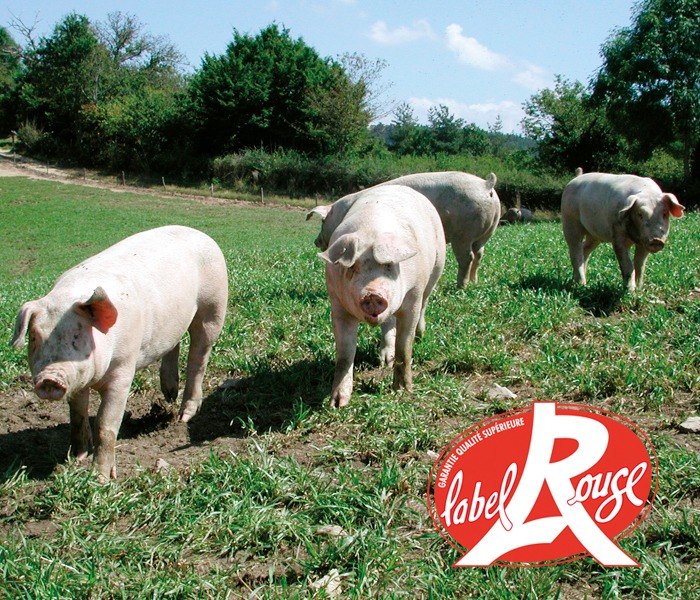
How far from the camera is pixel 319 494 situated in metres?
3.46

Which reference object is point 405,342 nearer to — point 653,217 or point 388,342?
point 388,342

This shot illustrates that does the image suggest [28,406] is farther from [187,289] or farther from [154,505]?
[154,505]

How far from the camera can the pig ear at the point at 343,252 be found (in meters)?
4.37

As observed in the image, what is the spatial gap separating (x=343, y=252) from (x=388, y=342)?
1.58 meters

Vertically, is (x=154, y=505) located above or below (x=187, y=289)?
below

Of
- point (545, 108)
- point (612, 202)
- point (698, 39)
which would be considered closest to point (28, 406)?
point (612, 202)

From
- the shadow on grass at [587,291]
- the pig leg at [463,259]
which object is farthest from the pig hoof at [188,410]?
the pig leg at [463,259]

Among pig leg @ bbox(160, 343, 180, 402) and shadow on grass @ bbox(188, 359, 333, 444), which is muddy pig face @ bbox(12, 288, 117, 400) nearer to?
shadow on grass @ bbox(188, 359, 333, 444)

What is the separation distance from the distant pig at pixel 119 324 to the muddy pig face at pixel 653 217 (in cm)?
455

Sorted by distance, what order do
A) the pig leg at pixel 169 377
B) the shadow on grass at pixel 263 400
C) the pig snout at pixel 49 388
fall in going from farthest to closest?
the pig leg at pixel 169 377 → the shadow on grass at pixel 263 400 → the pig snout at pixel 49 388

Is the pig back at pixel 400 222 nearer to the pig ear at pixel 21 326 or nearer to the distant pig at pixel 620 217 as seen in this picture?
the pig ear at pixel 21 326

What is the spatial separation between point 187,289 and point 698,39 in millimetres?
29512

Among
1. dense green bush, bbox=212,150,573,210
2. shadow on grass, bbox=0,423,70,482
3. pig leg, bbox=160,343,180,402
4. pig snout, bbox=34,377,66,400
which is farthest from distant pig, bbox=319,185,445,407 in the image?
dense green bush, bbox=212,150,573,210

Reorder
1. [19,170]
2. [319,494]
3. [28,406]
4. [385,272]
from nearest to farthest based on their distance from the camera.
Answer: [319,494] → [385,272] → [28,406] → [19,170]
